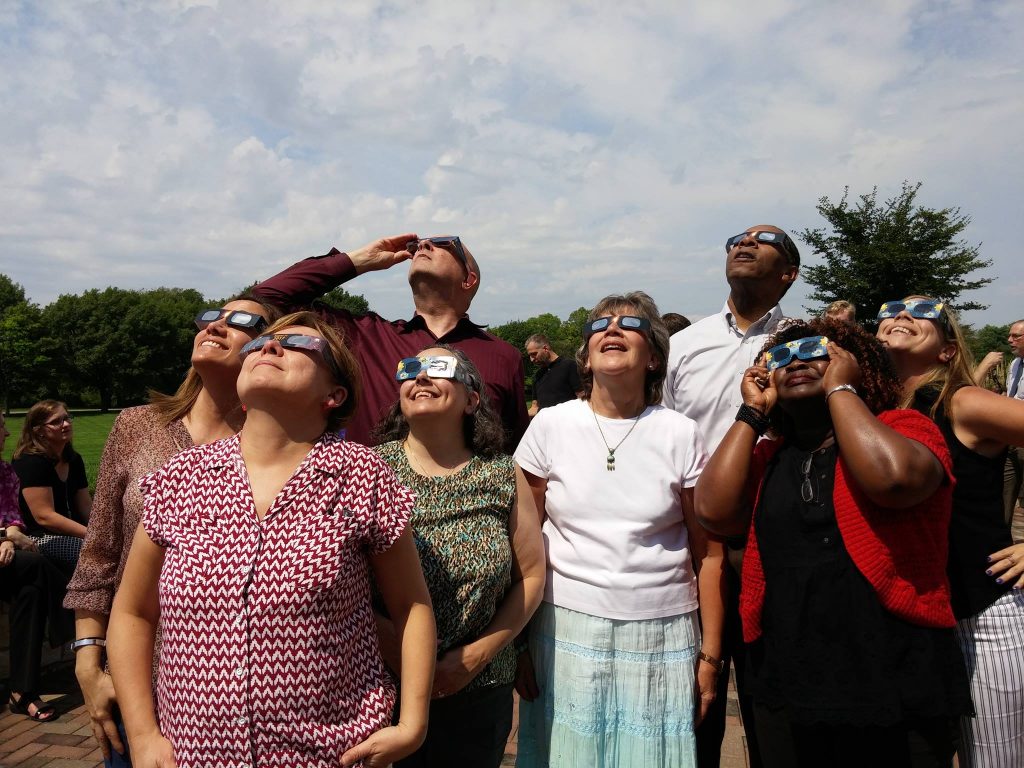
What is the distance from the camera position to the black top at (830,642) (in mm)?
2123

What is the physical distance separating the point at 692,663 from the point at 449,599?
→ 974 mm

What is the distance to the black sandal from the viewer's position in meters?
4.75

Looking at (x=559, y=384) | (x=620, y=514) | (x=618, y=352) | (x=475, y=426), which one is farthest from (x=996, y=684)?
(x=559, y=384)

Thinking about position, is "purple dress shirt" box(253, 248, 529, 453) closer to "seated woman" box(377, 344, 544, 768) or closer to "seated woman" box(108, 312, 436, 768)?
"seated woman" box(377, 344, 544, 768)

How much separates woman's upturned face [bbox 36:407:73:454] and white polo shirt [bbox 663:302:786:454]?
538cm

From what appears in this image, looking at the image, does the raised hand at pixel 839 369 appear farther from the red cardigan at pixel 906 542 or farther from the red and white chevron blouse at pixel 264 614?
the red and white chevron blouse at pixel 264 614

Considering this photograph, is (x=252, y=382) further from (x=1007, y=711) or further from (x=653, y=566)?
(x=1007, y=711)

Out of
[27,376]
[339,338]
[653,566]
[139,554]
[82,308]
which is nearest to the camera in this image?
[139,554]

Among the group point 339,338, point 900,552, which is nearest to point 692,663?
point 900,552

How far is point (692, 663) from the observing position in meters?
2.62

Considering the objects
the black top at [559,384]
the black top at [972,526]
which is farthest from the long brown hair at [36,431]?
the black top at [972,526]

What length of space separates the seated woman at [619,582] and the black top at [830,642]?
1.15ft

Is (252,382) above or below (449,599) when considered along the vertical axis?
above

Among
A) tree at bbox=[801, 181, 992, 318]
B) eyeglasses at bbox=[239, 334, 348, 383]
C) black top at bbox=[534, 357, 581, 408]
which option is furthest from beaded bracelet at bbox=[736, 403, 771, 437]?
tree at bbox=[801, 181, 992, 318]
